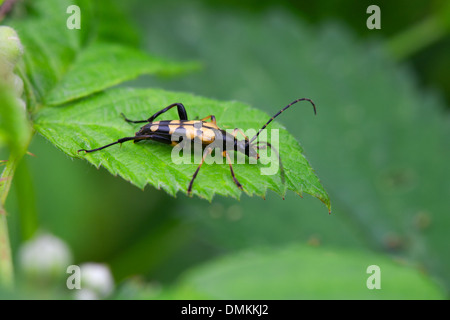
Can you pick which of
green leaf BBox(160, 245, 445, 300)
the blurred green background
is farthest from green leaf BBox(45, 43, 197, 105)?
green leaf BBox(160, 245, 445, 300)

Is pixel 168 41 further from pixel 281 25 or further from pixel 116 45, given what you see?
pixel 116 45

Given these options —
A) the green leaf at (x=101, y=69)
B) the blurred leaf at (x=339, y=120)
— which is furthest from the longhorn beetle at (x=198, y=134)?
the blurred leaf at (x=339, y=120)

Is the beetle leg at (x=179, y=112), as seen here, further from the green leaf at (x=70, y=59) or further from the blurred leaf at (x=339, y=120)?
the blurred leaf at (x=339, y=120)

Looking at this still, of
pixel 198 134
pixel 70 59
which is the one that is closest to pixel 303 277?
pixel 198 134

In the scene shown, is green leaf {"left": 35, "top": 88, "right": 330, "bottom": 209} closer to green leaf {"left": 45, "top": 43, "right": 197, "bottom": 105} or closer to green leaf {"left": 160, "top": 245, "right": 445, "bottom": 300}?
green leaf {"left": 45, "top": 43, "right": 197, "bottom": 105}

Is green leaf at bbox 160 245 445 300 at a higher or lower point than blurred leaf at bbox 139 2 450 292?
lower

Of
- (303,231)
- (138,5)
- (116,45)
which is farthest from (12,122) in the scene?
(138,5)
